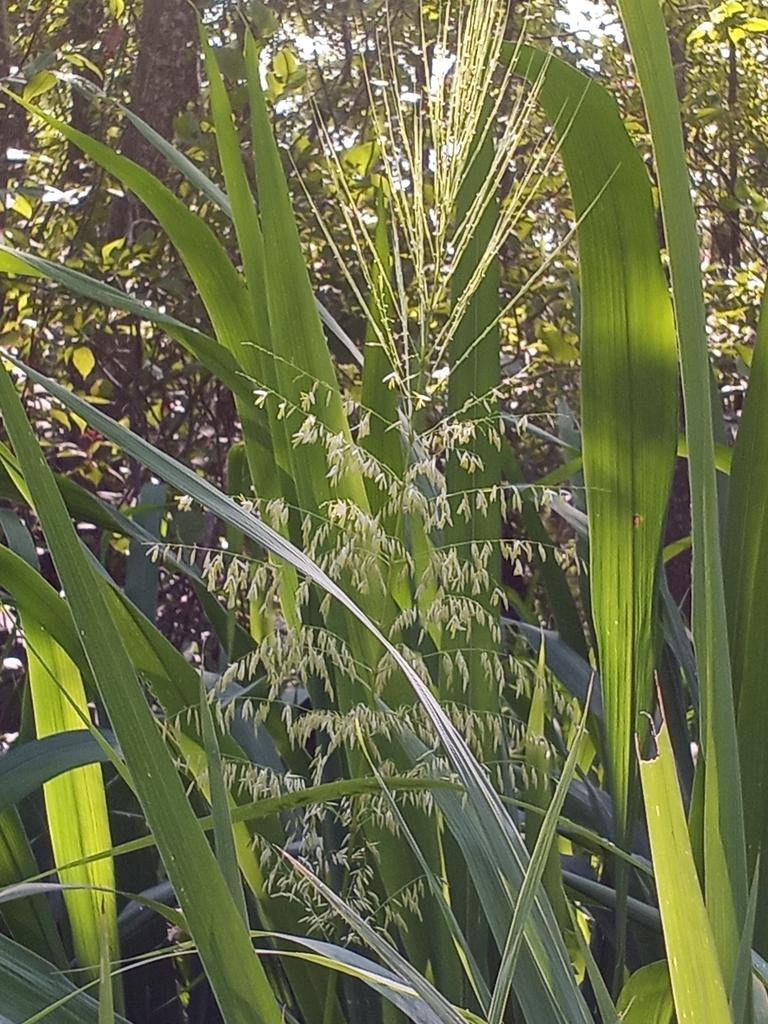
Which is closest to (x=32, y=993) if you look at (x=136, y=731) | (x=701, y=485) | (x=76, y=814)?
(x=76, y=814)

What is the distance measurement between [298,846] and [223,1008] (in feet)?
1.24

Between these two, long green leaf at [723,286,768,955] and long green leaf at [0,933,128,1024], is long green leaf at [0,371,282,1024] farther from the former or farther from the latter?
long green leaf at [723,286,768,955]

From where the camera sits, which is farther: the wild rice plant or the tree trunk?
the tree trunk

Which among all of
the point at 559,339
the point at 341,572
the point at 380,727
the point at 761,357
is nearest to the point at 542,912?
the point at 380,727

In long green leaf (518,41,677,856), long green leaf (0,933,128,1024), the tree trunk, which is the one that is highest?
the tree trunk

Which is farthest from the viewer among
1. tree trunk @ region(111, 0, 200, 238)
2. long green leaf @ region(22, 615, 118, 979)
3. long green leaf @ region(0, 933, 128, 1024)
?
tree trunk @ region(111, 0, 200, 238)

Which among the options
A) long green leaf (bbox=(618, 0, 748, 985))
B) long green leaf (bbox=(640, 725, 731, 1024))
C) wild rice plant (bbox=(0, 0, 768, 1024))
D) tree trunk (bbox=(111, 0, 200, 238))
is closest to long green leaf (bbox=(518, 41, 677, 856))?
wild rice plant (bbox=(0, 0, 768, 1024))

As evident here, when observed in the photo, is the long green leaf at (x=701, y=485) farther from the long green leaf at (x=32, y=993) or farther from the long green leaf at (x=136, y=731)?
the long green leaf at (x=32, y=993)

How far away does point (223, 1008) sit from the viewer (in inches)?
16.9

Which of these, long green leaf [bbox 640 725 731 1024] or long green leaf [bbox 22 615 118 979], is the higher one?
long green leaf [bbox 640 725 731 1024]

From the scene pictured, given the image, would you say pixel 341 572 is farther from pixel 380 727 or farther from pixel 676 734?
pixel 676 734

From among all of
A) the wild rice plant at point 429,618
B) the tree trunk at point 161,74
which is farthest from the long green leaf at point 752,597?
the tree trunk at point 161,74

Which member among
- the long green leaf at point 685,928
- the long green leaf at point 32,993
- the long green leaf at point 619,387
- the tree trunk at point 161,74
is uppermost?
the tree trunk at point 161,74

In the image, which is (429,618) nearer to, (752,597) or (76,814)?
(752,597)
